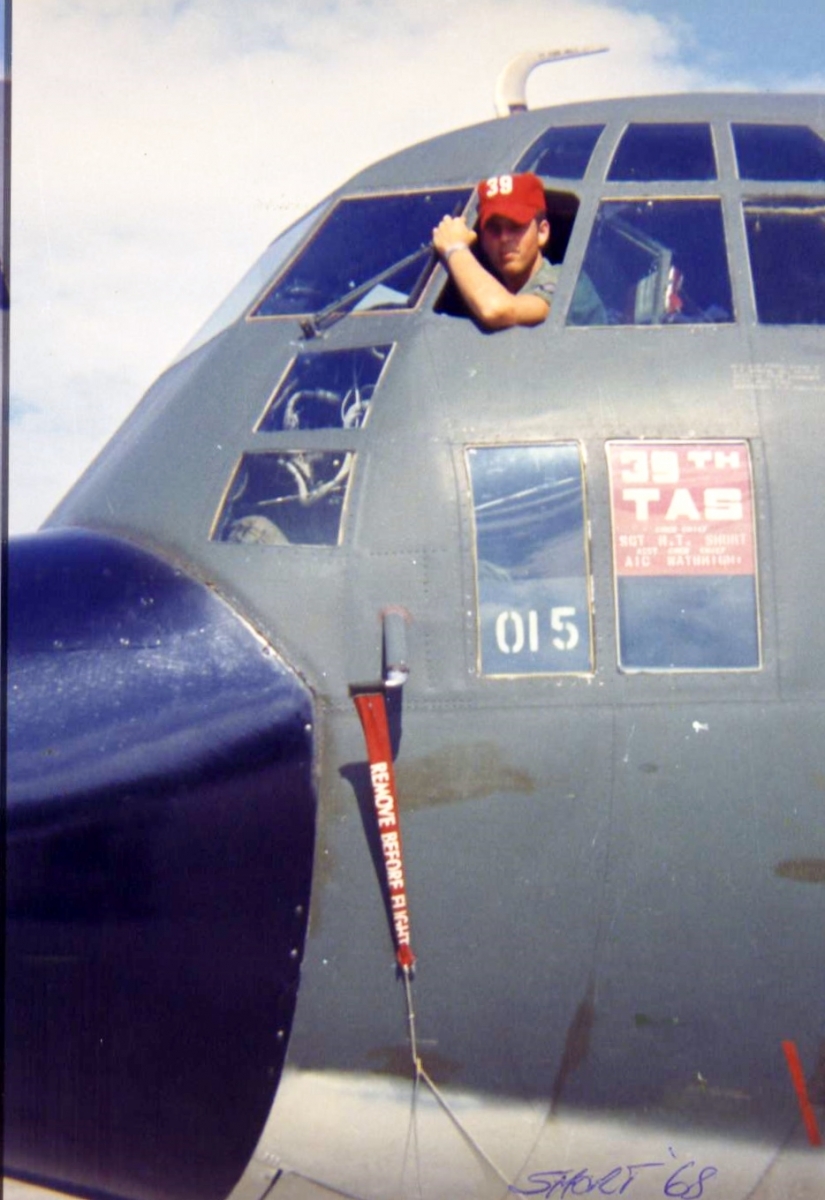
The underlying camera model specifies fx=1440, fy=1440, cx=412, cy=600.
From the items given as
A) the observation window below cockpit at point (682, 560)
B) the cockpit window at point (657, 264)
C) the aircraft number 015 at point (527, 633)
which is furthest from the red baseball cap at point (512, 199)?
the aircraft number 015 at point (527, 633)

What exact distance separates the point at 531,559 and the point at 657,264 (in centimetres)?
136

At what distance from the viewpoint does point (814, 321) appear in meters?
5.36

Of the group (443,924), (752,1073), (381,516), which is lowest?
(752,1073)

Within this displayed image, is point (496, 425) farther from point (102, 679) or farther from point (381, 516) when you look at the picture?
point (102, 679)

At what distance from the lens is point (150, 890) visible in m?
4.62

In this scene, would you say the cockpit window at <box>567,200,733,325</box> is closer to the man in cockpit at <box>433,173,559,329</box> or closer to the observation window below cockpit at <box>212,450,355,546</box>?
the man in cockpit at <box>433,173,559,329</box>

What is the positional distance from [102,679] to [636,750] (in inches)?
70.8

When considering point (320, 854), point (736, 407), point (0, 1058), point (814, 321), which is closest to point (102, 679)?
point (320, 854)

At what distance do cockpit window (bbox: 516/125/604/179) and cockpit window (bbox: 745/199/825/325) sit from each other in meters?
0.69

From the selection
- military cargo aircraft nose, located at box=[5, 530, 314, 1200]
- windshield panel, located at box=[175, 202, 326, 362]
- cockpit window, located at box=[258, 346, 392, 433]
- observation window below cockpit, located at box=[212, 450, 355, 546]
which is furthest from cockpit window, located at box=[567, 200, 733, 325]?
military cargo aircraft nose, located at box=[5, 530, 314, 1200]

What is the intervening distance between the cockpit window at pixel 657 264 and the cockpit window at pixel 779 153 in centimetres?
29

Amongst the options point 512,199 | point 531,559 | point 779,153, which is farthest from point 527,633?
point 779,153

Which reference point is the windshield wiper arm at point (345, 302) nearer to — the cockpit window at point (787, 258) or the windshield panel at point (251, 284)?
the windshield panel at point (251, 284)

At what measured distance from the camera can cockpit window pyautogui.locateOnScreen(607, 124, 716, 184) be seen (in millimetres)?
5660
